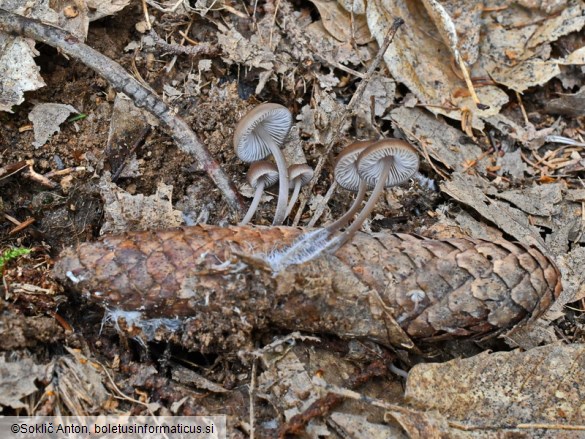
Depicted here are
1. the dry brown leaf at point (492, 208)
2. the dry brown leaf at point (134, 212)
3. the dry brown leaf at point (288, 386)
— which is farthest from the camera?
the dry brown leaf at point (492, 208)

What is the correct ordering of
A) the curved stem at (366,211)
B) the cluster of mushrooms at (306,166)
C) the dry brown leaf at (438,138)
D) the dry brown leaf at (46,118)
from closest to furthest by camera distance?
the curved stem at (366,211) → the cluster of mushrooms at (306,166) → the dry brown leaf at (46,118) → the dry brown leaf at (438,138)

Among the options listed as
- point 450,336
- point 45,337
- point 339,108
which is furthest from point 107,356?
point 339,108

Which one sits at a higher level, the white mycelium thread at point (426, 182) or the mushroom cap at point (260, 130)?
the mushroom cap at point (260, 130)

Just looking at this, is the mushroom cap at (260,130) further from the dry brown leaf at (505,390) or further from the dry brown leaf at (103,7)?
the dry brown leaf at (505,390)

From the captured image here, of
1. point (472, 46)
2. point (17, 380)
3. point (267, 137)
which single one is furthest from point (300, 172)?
point (472, 46)

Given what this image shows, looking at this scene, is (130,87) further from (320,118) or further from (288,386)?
(288,386)

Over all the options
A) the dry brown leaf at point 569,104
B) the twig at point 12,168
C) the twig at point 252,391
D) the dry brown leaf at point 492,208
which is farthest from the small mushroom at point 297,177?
the dry brown leaf at point 569,104

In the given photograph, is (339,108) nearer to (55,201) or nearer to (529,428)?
(55,201)
